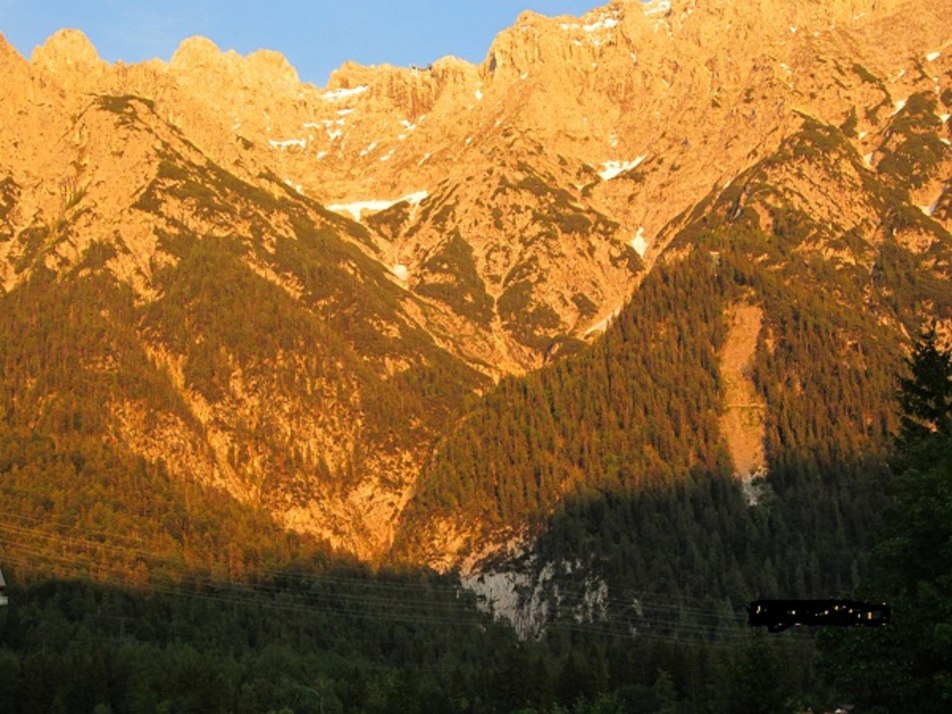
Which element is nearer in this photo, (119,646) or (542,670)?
(542,670)

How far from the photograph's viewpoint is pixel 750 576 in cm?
19675

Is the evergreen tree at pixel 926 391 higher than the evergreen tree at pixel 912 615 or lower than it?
higher

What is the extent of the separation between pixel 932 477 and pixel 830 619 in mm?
20493

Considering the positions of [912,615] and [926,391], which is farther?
[926,391]

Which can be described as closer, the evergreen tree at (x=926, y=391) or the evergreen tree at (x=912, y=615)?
the evergreen tree at (x=912, y=615)

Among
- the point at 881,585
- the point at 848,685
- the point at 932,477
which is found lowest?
the point at 848,685

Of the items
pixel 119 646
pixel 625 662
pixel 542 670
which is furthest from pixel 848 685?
pixel 119 646

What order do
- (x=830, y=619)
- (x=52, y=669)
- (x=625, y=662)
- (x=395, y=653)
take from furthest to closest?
1. (x=395, y=653)
2. (x=625, y=662)
3. (x=52, y=669)
4. (x=830, y=619)

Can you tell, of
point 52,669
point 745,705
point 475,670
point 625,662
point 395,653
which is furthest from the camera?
point 395,653

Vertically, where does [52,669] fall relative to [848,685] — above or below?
above

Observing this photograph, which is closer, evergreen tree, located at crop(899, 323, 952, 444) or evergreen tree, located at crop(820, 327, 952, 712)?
evergreen tree, located at crop(820, 327, 952, 712)

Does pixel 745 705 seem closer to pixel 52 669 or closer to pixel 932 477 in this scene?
pixel 932 477

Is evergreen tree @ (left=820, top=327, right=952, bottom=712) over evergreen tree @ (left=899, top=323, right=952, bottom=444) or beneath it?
beneath

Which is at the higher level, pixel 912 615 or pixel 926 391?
pixel 926 391
